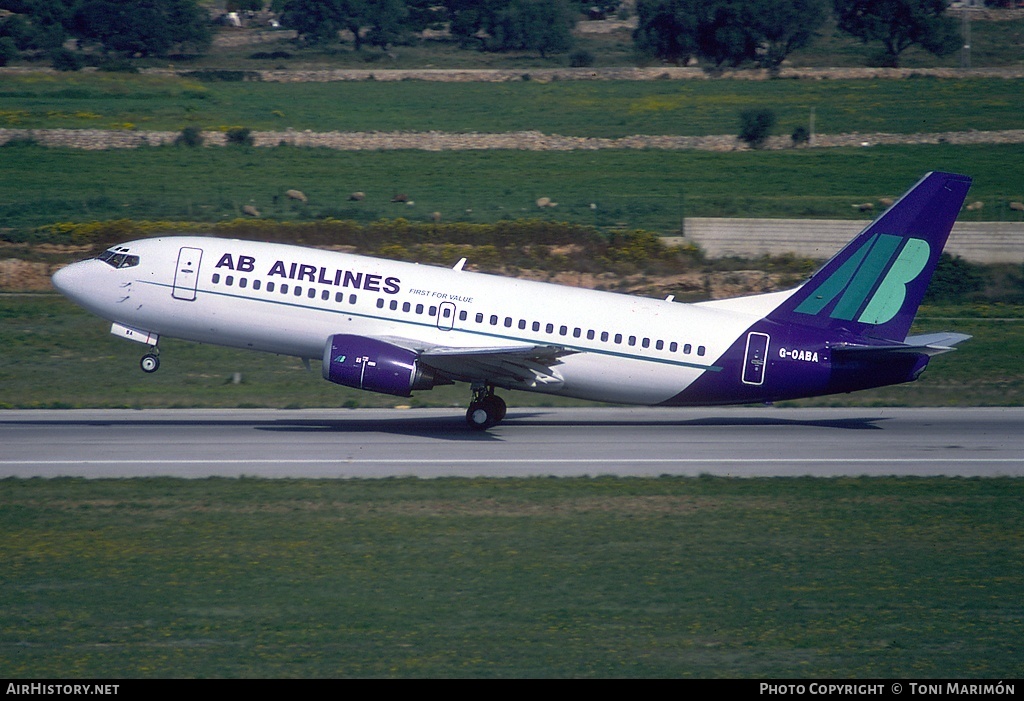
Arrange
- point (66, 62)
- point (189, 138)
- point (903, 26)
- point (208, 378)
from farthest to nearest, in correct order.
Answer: point (903, 26)
point (66, 62)
point (189, 138)
point (208, 378)

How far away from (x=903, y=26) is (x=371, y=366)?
9777 centimetres

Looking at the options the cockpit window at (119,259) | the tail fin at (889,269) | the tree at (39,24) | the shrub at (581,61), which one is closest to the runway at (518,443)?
the tail fin at (889,269)

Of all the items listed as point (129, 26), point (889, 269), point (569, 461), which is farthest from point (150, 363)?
point (129, 26)

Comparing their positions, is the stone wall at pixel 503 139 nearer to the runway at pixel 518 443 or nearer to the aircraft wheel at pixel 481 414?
the runway at pixel 518 443

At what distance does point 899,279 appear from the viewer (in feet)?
98.1

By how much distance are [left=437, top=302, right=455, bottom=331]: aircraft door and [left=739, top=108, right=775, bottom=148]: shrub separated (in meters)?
56.0

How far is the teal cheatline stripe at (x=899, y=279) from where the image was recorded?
29.8 metres

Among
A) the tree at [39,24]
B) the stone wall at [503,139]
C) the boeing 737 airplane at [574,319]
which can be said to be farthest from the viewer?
the tree at [39,24]

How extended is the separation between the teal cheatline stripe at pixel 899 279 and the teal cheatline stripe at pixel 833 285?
813 millimetres

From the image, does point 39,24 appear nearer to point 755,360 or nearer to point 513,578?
point 755,360

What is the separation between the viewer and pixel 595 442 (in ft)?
95.9

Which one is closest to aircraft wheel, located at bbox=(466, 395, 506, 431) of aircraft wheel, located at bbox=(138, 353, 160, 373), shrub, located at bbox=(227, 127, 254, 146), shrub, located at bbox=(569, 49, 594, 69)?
aircraft wheel, located at bbox=(138, 353, 160, 373)
